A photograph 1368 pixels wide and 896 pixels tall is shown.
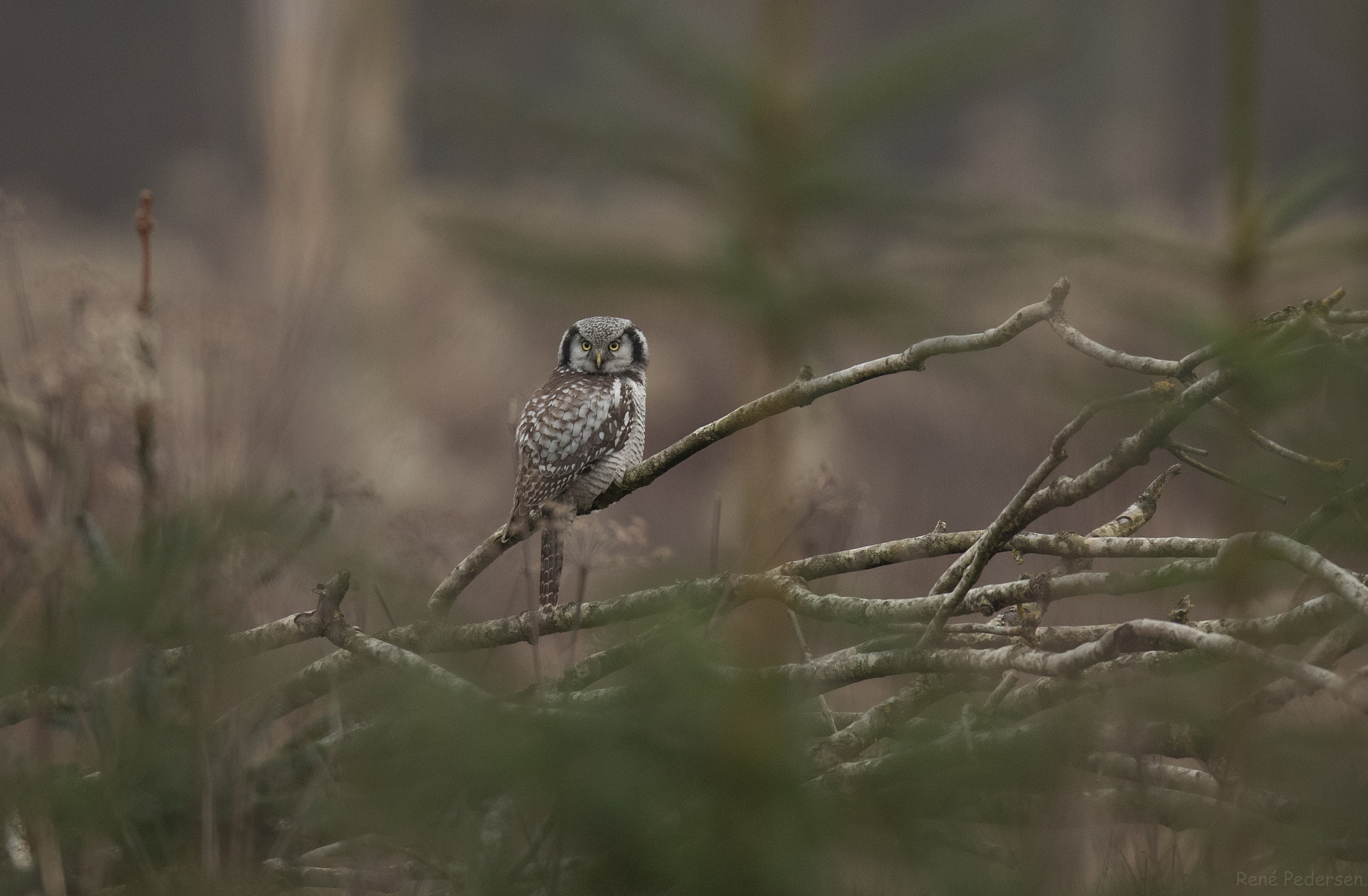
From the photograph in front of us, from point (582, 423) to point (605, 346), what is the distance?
1.29 feet

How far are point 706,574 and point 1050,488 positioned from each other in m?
0.66

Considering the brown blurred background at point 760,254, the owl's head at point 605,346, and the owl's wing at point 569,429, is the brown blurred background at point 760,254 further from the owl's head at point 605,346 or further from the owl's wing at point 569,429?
the owl's head at point 605,346

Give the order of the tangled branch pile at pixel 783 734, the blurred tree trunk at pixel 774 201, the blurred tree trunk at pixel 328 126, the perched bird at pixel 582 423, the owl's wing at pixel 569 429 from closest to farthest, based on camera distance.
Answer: the tangled branch pile at pixel 783 734, the blurred tree trunk at pixel 774 201, the perched bird at pixel 582 423, the owl's wing at pixel 569 429, the blurred tree trunk at pixel 328 126

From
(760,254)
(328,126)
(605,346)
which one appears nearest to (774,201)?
(760,254)

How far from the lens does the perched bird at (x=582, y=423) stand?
381cm

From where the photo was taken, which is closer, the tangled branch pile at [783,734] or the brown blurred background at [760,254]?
the tangled branch pile at [783,734]

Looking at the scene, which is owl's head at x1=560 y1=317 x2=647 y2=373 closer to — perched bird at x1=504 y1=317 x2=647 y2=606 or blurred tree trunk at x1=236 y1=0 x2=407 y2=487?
perched bird at x1=504 y1=317 x2=647 y2=606

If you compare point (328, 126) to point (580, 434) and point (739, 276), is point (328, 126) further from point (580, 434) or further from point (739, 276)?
point (739, 276)

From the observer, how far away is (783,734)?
1.22 metres

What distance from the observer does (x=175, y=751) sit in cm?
189

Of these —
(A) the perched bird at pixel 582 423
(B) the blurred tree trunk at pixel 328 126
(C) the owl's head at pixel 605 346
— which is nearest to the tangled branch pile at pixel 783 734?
(A) the perched bird at pixel 582 423

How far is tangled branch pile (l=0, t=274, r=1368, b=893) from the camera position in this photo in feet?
4.02

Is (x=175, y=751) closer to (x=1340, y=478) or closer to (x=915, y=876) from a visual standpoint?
(x=915, y=876)

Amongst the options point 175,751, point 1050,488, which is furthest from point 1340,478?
point 175,751
